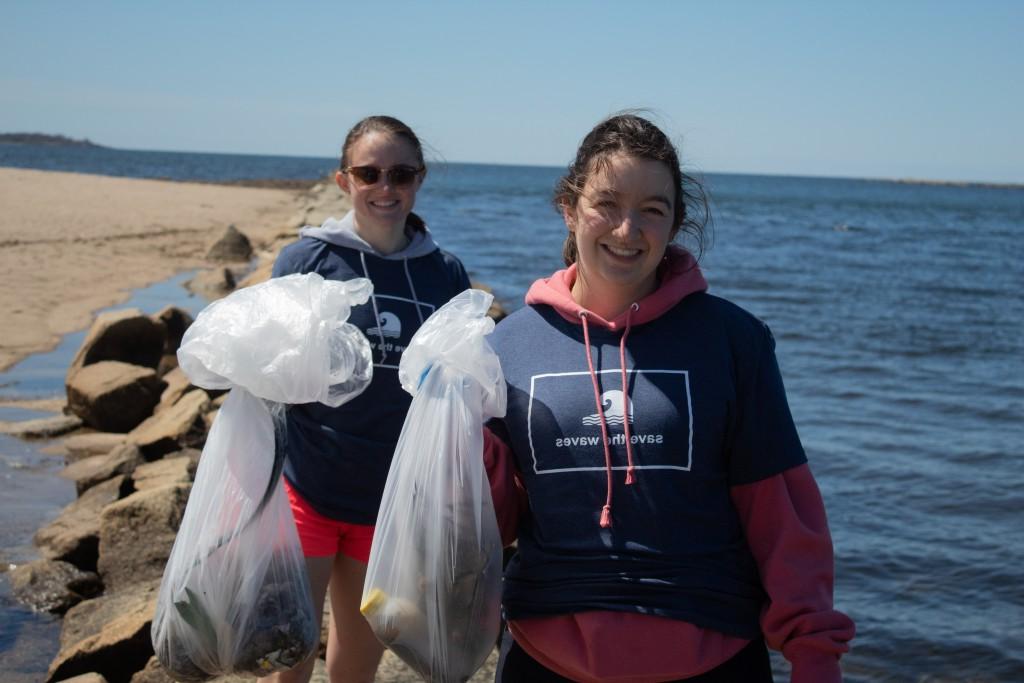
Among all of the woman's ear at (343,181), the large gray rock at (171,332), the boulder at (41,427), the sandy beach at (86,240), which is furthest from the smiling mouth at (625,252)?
the sandy beach at (86,240)

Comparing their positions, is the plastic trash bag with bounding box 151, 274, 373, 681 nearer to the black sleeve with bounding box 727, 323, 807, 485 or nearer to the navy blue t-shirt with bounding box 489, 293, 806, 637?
the navy blue t-shirt with bounding box 489, 293, 806, 637

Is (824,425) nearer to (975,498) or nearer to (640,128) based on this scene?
(975,498)

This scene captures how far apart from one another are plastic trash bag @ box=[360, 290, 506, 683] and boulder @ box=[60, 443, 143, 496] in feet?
14.7

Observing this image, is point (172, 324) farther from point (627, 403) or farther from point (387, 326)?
point (627, 403)

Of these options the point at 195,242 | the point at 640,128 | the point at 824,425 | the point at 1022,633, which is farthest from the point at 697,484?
the point at 195,242

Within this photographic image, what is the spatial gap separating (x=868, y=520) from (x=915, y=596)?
105 cm

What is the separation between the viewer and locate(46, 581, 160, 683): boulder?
3.87m

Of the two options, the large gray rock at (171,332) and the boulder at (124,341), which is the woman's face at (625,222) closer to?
the boulder at (124,341)

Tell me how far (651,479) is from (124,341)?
24.4 feet

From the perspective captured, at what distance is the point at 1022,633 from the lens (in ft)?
17.0

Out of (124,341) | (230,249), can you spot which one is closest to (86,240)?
(230,249)

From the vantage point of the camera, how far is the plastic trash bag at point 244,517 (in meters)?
2.31

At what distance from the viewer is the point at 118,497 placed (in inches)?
226

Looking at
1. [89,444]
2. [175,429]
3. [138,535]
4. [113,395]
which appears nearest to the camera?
[138,535]
